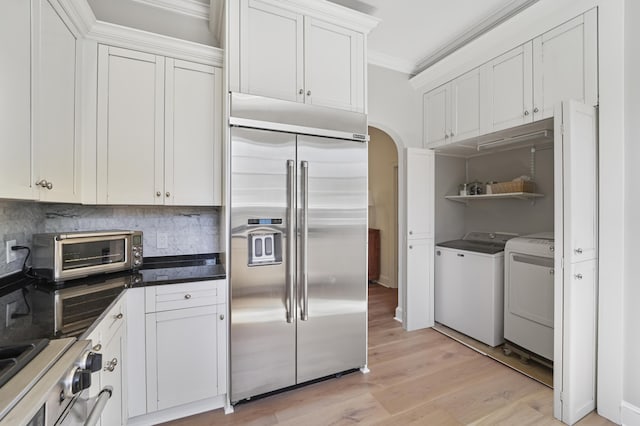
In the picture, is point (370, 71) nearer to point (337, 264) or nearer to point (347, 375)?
point (337, 264)

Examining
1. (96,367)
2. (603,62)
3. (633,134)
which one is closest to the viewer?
(96,367)

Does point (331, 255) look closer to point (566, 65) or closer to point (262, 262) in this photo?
point (262, 262)

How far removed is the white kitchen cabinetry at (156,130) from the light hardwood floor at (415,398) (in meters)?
1.57

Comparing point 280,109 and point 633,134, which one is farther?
point 280,109

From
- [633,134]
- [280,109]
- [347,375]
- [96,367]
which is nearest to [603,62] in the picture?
[633,134]

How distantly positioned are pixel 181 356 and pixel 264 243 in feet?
2.87

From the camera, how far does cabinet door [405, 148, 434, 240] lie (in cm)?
315

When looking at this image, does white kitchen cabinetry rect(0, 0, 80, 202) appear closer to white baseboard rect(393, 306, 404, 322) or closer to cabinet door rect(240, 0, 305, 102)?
cabinet door rect(240, 0, 305, 102)

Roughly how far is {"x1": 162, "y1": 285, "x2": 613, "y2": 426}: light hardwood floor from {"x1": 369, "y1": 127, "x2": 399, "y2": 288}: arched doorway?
225 centimetres

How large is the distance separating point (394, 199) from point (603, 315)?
10.4ft

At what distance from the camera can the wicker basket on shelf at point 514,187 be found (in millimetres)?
2775

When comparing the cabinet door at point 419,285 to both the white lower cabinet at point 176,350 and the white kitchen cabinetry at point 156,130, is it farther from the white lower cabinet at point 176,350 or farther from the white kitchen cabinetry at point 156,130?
the white kitchen cabinetry at point 156,130

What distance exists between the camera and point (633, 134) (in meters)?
1.74

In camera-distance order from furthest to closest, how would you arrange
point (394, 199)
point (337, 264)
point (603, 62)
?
point (394, 199)
point (337, 264)
point (603, 62)
